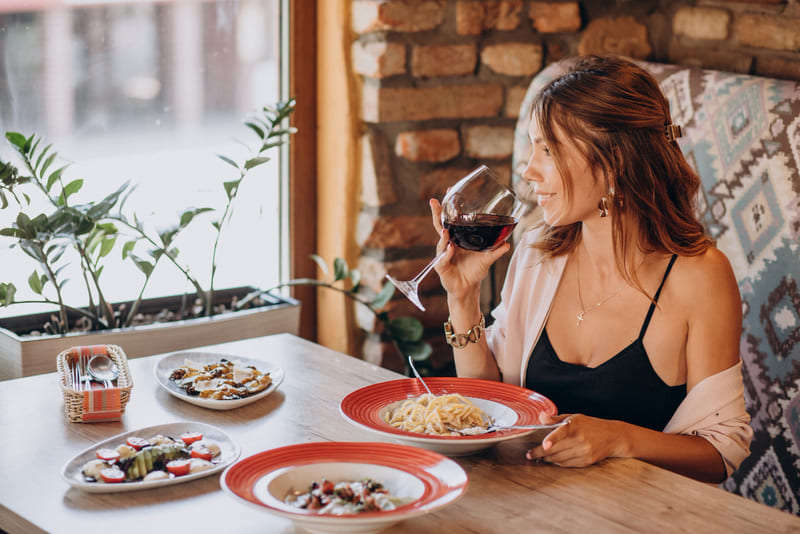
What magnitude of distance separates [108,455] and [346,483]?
343 mm

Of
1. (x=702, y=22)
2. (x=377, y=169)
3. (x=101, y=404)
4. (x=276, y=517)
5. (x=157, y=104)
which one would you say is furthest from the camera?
(x=702, y=22)

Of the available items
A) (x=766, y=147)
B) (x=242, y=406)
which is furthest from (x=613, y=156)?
(x=242, y=406)

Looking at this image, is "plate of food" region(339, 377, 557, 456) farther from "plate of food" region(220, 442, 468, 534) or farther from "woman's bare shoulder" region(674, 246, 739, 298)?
"woman's bare shoulder" region(674, 246, 739, 298)

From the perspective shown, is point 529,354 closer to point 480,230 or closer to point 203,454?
point 480,230

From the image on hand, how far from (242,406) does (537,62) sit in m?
1.50

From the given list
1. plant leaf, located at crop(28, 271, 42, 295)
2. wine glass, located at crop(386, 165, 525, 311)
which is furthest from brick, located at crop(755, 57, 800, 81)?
plant leaf, located at crop(28, 271, 42, 295)

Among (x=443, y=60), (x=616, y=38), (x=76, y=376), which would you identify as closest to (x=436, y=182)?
(x=443, y=60)

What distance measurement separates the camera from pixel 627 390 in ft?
5.24

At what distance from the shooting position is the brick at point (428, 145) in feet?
8.05

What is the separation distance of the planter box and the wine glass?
0.76m

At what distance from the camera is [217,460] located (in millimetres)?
1261

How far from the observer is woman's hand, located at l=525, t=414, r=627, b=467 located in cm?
128

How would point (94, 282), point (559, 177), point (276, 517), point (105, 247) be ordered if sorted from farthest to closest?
point (94, 282)
point (105, 247)
point (559, 177)
point (276, 517)

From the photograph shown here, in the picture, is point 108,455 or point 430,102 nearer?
point 108,455
